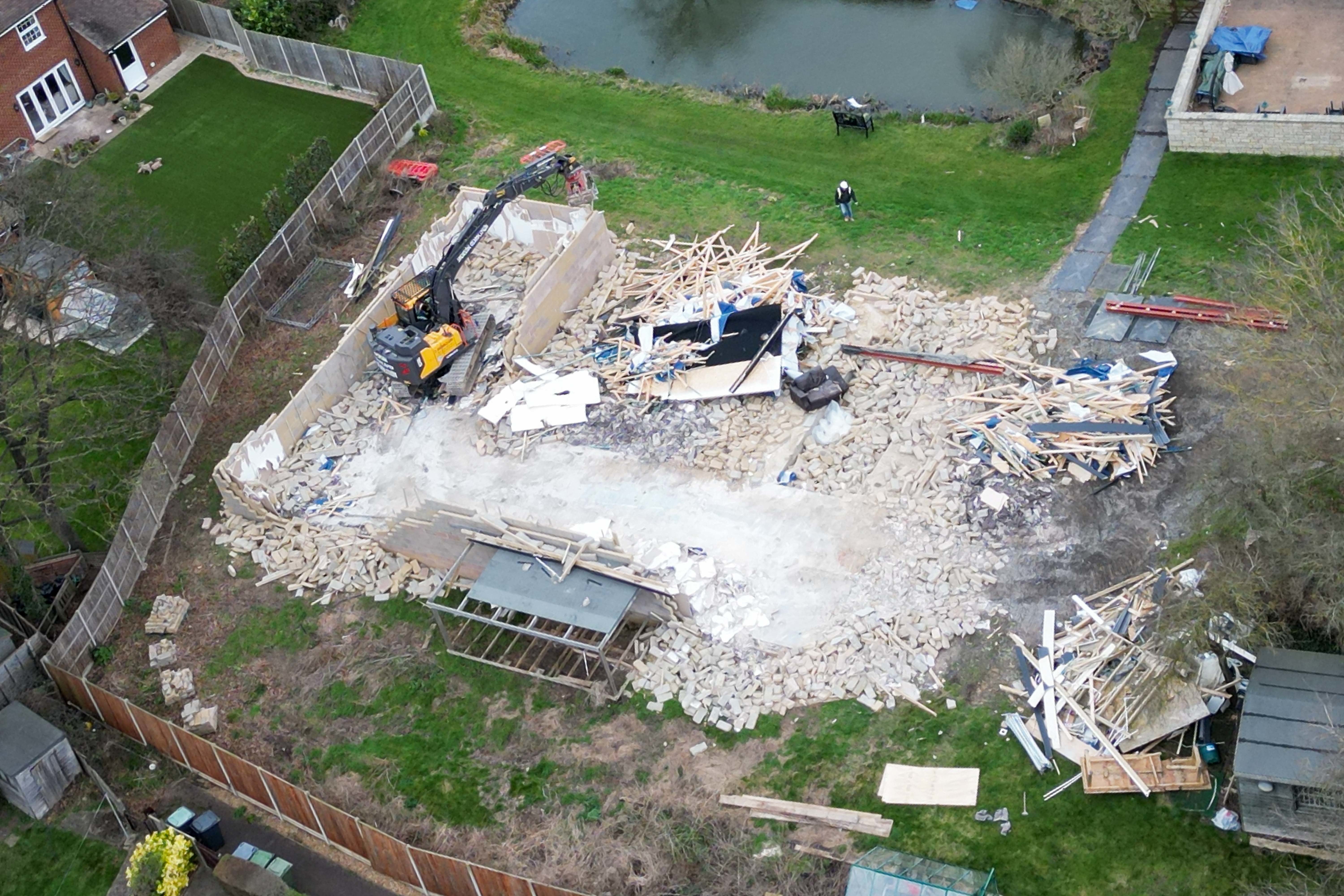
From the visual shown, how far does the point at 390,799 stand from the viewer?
26391 millimetres

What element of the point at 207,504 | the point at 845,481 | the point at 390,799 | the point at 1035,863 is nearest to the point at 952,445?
the point at 845,481

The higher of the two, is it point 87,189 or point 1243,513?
point 87,189

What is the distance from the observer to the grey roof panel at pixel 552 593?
26.8 metres

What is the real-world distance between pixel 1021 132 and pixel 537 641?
68.9 feet

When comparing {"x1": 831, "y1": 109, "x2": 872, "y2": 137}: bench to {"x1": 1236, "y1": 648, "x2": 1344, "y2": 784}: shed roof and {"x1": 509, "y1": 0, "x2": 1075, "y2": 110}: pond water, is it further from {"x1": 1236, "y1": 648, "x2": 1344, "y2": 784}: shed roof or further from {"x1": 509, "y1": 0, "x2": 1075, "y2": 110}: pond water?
{"x1": 1236, "y1": 648, "x2": 1344, "y2": 784}: shed roof

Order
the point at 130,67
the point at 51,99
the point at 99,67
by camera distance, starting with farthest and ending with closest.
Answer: the point at 130,67 → the point at 99,67 → the point at 51,99

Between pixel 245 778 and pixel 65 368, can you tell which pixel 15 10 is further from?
pixel 245 778

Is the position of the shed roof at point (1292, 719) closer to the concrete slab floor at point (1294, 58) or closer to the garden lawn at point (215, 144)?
the concrete slab floor at point (1294, 58)

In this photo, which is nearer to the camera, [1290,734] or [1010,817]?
[1290,734]

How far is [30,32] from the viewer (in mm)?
44812

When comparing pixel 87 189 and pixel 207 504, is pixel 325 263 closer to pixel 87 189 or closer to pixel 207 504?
pixel 87 189

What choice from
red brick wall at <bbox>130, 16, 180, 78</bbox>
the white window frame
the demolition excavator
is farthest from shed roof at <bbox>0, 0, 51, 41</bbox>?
the demolition excavator

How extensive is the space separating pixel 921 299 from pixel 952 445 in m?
5.49

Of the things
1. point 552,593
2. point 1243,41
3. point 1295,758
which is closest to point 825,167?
point 1243,41
